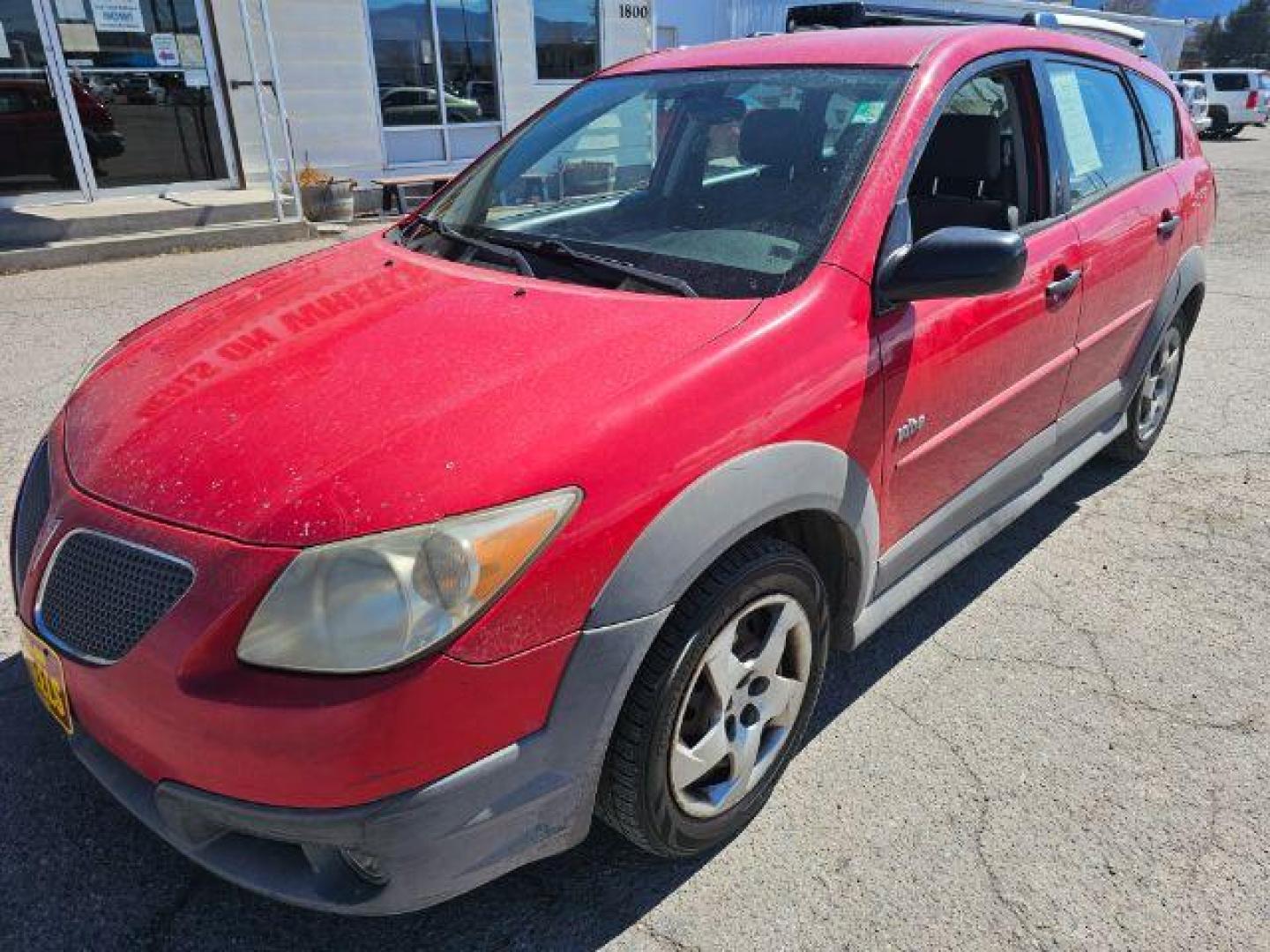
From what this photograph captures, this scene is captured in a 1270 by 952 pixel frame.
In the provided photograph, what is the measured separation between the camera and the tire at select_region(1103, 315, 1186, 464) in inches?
152

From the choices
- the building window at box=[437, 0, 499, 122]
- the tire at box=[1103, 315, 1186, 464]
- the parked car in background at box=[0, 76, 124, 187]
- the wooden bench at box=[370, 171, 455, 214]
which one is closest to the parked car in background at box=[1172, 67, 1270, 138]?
the building window at box=[437, 0, 499, 122]

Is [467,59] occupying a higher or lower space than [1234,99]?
higher

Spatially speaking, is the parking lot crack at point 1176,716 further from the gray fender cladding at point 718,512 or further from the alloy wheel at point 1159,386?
the alloy wheel at point 1159,386

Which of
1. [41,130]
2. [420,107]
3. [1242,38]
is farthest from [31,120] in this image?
[1242,38]

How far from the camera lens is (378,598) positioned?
1.48 meters

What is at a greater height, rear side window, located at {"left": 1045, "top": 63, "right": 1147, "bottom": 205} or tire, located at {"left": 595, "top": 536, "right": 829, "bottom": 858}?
rear side window, located at {"left": 1045, "top": 63, "right": 1147, "bottom": 205}

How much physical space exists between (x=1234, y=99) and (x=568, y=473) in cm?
3146

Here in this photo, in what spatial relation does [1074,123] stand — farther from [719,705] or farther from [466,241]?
[719,705]

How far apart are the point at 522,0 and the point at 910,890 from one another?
38.8ft

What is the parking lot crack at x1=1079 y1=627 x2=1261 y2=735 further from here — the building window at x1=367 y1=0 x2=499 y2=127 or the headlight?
the building window at x1=367 y1=0 x2=499 y2=127

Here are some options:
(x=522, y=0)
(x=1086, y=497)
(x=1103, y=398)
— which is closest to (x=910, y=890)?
(x=1103, y=398)

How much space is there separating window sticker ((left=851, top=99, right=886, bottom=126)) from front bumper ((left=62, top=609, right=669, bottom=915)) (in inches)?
57.0

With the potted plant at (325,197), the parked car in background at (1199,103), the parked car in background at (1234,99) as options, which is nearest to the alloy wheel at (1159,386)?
the potted plant at (325,197)

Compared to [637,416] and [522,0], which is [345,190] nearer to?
[522,0]
